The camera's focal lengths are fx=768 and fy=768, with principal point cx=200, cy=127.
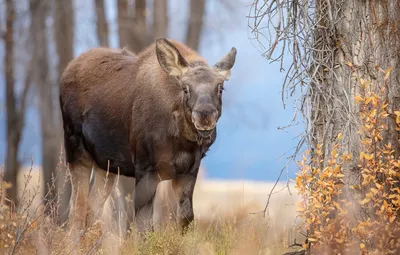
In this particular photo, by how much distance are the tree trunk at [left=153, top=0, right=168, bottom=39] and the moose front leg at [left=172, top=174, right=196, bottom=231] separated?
6107 mm

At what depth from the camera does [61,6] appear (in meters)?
17.1

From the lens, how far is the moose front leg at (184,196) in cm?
884

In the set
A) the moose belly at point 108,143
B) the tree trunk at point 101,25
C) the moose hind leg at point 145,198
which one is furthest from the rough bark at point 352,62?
the tree trunk at point 101,25

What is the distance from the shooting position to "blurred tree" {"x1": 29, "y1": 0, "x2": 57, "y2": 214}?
1700cm

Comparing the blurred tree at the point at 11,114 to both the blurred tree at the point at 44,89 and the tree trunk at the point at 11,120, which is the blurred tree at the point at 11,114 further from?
the blurred tree at the point at 44,89

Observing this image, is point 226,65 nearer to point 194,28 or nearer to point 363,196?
point 363,196

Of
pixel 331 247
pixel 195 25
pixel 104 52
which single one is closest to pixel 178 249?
pixel 331 247

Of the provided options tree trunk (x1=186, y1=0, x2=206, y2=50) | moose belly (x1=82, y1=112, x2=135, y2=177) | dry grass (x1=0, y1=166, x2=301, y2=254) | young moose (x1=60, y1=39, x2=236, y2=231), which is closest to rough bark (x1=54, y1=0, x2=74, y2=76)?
tree trunk (x1=186, y1=0, x2=206, y2=50)

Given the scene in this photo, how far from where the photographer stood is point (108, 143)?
9.77 metres

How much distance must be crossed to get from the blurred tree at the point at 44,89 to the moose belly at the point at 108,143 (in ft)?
22.8

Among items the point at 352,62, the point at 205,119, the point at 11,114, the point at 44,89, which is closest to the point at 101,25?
the point at 44,89

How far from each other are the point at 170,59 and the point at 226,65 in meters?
0.69

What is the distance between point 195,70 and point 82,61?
8.13ft

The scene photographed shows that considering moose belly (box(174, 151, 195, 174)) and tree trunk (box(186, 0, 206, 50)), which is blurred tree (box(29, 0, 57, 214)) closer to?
tree trunk (box(186, 0, 206, 50))
